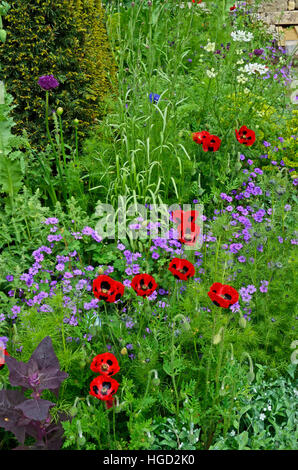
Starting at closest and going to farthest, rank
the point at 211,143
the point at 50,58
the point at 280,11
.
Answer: the point at 211,143, the point at 50,58, the point at 280,11

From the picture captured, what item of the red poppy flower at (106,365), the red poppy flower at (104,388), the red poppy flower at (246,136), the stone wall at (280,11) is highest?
the stone wall at (280,11)

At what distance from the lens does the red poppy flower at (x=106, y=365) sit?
5.19 ft

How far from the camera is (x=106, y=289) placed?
1.77 m

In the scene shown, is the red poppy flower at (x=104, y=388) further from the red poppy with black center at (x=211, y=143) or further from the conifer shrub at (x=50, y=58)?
the conifer shrub at (x=50, y=58)

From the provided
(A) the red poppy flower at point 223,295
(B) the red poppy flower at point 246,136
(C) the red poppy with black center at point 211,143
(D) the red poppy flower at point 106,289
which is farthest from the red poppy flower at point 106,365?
(B) the red poppy flower at point 246,136

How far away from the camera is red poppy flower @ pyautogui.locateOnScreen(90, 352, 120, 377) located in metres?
1.58

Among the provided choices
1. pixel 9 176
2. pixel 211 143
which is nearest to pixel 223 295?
pixel 211 143

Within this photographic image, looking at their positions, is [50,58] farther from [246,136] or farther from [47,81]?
[246,136]

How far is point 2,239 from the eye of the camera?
295 centimetres

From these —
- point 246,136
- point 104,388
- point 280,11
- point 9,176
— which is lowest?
point 104,388

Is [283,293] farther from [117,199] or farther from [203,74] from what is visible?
[203,74]

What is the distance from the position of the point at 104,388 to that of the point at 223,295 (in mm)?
516

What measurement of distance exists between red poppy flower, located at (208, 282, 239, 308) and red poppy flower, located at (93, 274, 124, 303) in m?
0.34

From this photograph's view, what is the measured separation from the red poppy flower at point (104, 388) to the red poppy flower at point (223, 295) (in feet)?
1.46
